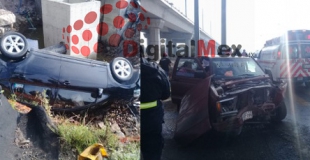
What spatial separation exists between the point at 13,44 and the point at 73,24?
36 cm

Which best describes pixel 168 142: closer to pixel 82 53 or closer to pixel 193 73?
pixel 193 73

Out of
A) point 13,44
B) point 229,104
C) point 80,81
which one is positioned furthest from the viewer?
point 80,81

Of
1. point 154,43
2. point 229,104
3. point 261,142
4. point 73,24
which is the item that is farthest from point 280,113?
point 73,24

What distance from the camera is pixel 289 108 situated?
1.55m

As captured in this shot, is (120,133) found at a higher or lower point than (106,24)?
lower

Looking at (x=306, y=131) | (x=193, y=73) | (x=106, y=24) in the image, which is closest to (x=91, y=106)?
(x=106, y=24)

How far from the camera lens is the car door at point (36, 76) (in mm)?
1599

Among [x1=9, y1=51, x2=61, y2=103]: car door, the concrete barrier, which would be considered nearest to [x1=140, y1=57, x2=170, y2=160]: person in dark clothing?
the concrete barrier

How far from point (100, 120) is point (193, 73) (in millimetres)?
673

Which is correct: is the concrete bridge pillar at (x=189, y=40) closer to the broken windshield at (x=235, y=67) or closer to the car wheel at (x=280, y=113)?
the broken windshield at (x=235, y=67)

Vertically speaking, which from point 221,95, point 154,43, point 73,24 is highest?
point 73,24

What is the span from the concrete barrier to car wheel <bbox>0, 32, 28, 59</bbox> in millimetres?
133

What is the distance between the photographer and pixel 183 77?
5.21 feet

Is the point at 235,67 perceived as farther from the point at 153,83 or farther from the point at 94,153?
the point at 94,153
